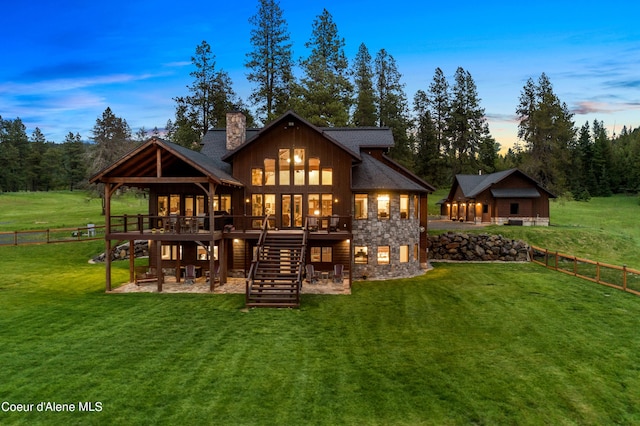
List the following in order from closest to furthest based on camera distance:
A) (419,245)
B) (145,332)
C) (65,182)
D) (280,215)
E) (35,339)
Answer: (35,339), (145,332), (280,215), (419,245), (65,182)

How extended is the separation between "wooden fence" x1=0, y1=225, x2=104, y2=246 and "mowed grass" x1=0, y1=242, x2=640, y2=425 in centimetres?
1272

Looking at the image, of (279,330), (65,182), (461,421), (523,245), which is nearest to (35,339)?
(279,330)

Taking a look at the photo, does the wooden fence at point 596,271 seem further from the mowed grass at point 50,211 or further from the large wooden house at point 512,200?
the mowed grass at point 50,211

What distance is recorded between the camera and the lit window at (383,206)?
21016 millimetres

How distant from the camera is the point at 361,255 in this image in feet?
68.9

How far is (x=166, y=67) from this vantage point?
5556 centimetres

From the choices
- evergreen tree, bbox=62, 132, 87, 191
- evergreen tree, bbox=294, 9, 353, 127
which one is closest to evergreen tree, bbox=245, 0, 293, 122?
evergreen tree, bbox=294, 9, 353, 127

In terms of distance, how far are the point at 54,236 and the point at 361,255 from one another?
1072 inches

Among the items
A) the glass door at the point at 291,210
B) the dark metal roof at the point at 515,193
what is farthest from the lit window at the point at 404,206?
the dark metal roof at the point at 515,193

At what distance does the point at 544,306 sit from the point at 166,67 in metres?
57.9

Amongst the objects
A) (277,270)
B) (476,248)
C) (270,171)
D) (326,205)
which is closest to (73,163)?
(270,171)

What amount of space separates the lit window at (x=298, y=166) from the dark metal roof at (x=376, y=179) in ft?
9.88

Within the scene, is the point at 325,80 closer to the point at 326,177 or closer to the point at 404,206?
the point at 326,177

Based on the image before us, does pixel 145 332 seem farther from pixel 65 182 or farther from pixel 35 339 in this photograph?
pixel 65 182
